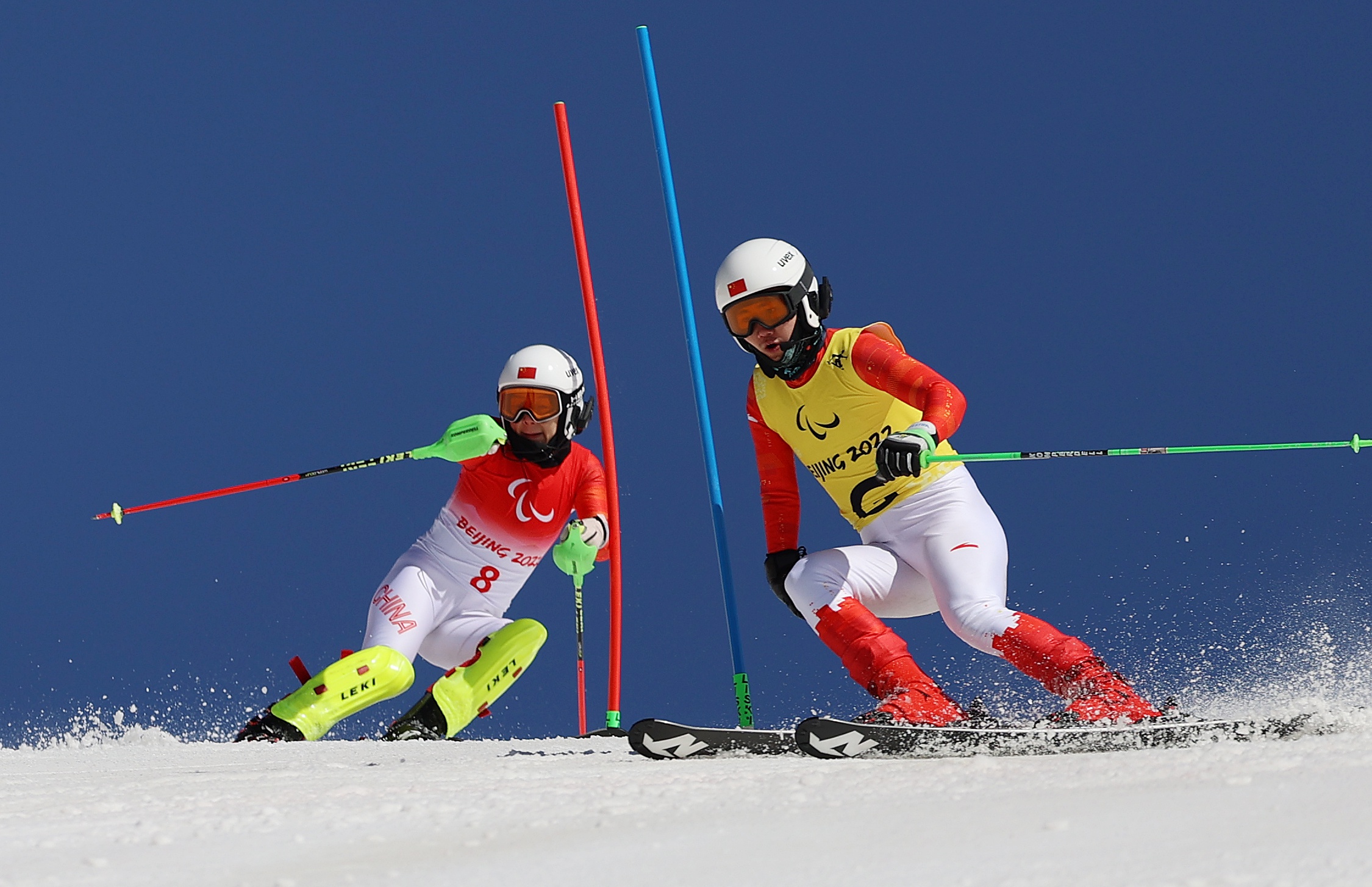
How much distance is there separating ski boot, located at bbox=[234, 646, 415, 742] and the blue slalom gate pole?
47.0 inches

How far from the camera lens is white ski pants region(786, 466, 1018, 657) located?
3525 millimetres

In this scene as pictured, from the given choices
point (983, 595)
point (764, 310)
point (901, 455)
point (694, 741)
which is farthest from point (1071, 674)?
point (764, 310)

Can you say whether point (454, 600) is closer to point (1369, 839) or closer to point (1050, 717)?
point (1050, 717)

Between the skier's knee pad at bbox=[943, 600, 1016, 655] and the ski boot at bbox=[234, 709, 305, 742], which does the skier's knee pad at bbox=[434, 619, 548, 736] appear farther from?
the skier's knee pad at bbox=[943, 600, 1016, 655]

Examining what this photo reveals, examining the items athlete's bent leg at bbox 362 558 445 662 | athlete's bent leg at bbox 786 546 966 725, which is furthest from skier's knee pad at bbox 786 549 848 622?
athlete's bent leg at bbox 362 558 445 662

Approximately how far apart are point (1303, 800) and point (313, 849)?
1429 millimetres

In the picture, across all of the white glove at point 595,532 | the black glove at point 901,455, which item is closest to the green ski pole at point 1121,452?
the black glove at point 901,455

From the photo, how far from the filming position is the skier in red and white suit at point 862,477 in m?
3.39

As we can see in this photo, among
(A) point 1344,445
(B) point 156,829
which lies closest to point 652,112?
(A) point 1344,445

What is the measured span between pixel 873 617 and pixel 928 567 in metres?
0.35

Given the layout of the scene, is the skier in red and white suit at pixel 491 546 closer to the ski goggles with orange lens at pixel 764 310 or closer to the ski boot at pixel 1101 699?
the ski goggles with orange lens at pixel 764 310

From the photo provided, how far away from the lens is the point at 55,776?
10.9 ft

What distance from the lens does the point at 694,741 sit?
318cm

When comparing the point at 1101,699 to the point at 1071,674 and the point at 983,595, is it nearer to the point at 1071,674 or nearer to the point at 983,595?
the point at 1071,674
